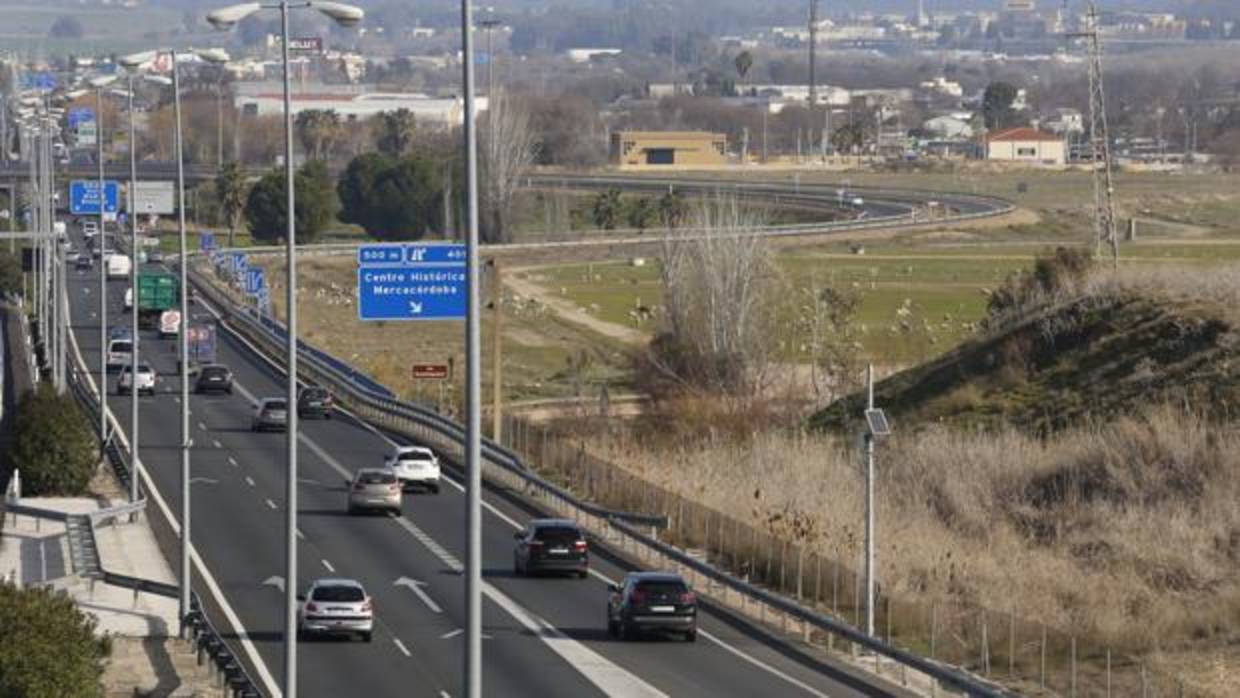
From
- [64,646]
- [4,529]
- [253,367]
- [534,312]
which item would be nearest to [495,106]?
[534,312]

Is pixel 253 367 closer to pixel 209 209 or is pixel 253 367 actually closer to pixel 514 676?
pixel 514 676

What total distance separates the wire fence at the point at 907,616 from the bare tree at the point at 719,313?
2679 cm

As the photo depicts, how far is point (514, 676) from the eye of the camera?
41344 mm

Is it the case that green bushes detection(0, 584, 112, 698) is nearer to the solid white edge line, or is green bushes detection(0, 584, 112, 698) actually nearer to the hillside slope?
the solid white edge line

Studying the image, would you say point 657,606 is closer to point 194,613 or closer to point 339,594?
point 339,594

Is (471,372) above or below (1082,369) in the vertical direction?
above

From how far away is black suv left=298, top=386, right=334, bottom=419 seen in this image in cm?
8250

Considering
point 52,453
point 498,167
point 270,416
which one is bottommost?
point 270,416

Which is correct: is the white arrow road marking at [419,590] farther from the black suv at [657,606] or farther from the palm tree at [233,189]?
the palm tree at [233,189]

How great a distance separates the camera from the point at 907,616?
1859 inches

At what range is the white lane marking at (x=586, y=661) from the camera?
4044 centimetres

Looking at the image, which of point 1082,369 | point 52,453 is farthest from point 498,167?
point 52,453

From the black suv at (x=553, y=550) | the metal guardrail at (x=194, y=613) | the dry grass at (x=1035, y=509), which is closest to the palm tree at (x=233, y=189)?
the metal guardrail at (x=194, y=613)

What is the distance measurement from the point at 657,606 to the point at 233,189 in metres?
134
